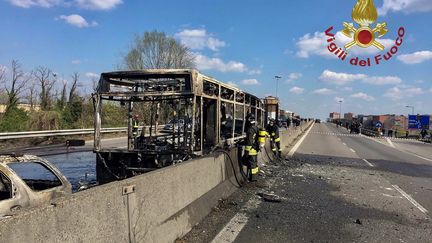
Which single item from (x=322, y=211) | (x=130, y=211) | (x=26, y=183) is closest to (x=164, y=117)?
(x=322, y=211)

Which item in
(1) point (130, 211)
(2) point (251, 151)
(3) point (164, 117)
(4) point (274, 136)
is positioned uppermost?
(3) point (164, 117)

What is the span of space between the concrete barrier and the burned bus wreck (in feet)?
6.66

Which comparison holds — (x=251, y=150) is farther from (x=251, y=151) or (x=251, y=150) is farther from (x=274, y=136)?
(x=274, y=136)

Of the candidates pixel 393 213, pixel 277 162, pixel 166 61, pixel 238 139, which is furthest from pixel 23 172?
pixel 166 61

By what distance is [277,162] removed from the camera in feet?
55.3

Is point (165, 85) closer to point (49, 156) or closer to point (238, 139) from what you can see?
point (238, 139)

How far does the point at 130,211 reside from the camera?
4535 millimetres

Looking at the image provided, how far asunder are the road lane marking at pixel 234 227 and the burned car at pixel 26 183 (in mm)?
2374

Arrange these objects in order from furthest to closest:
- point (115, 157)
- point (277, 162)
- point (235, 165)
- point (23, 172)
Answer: point (277, 162) → point (235, 165) → point (115, 157) → point (23, 172)

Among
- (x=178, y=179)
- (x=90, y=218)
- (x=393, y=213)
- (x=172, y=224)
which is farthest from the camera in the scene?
(x=393, y=213)

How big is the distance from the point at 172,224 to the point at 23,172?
8.67ft

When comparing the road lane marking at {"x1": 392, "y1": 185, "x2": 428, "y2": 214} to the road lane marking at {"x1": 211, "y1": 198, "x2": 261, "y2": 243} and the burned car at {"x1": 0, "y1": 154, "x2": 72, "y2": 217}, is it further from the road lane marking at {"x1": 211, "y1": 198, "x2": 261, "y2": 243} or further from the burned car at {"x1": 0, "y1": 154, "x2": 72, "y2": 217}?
the burned car at {"x1": 0, "y1": 154, "x2": 72, "y2": 217}

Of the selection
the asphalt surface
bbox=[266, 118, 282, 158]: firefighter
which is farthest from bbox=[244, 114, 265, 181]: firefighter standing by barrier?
bbox=[266, 118, 282, 158]: firefighter

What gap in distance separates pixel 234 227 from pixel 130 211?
2617 millimetres
